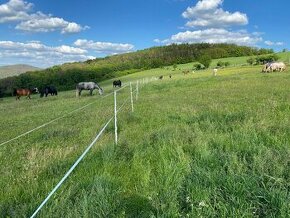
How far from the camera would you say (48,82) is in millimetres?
141375

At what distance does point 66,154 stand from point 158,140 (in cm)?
234

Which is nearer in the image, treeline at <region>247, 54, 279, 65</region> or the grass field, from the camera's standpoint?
the grass field

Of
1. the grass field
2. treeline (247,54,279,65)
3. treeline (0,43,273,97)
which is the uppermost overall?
the grass field

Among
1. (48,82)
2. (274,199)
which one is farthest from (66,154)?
(48,82)

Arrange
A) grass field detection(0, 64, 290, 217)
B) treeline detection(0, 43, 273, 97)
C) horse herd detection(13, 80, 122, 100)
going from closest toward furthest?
grass field detection(0, 64, 290, 217) → horse herd detection(13, 80, 122, 100) → treeline detection(0, 43, 273, 97)

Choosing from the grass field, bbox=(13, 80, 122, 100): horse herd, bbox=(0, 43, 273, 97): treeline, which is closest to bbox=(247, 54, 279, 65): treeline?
bbox=(0, 43, 273, 97): treeline

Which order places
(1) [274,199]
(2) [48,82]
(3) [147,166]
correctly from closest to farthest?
1. (1) [274,199]
2. (3) [147,166]
3. (2) [48,82]

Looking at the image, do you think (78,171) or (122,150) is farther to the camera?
(122,150)

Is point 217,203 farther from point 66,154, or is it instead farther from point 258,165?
point 66,154

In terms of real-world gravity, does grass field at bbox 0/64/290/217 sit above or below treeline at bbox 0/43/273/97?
above

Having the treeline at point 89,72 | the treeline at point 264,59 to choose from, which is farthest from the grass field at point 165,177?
the treeline at point 264,59

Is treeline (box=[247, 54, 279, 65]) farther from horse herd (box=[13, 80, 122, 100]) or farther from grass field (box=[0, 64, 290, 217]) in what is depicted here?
A: grass field (box=[0, 64, 290, 217])

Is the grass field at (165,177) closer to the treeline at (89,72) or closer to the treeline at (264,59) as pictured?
the treeline at (89,72)

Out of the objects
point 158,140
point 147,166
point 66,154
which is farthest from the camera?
point 158,140
